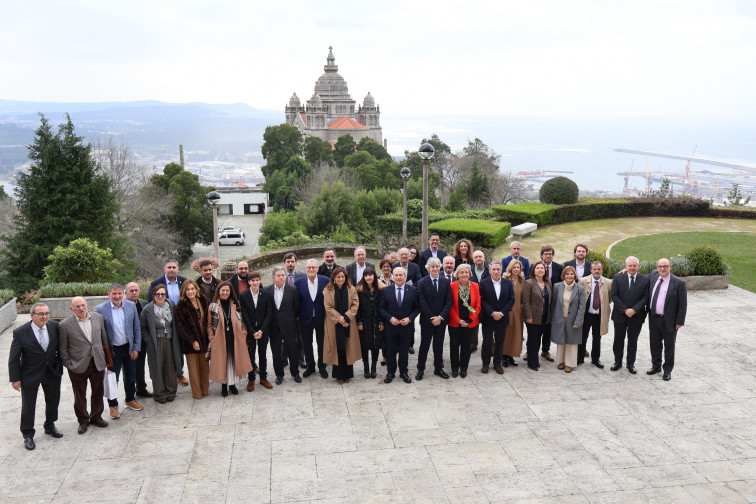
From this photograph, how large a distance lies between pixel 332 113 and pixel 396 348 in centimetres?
11993

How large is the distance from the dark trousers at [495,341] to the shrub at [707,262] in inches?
252

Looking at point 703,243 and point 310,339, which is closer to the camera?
point 310,339

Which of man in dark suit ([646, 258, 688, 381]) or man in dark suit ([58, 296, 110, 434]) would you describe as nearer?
man in dark suit ([58, 296, 110, 434])

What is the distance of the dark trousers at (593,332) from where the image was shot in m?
7.40

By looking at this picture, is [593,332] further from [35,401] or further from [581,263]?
[35,401]

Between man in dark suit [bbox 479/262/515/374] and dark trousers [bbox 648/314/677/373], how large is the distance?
1.91 meters

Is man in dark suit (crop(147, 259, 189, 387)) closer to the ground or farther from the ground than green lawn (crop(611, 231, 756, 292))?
farther from the ground

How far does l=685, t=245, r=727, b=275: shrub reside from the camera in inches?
446

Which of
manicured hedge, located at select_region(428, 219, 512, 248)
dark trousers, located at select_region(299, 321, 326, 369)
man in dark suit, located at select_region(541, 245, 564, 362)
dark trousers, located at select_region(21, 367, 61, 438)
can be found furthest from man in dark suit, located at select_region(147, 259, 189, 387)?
manicured hedge, located at select_region(428, 219, 512, 248)

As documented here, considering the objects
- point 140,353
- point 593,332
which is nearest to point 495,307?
point 593,332

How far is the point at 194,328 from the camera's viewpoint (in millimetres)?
6387

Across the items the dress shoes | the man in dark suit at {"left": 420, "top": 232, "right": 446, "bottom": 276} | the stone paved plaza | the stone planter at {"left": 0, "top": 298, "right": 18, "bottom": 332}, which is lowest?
the stone paved plaza

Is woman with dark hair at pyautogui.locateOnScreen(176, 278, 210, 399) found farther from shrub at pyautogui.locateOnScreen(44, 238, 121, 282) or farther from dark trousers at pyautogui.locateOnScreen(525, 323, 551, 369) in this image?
shrub at pyautogui.locateOnScreen(44, 238, 121, 282)

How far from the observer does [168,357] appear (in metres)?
6.45
